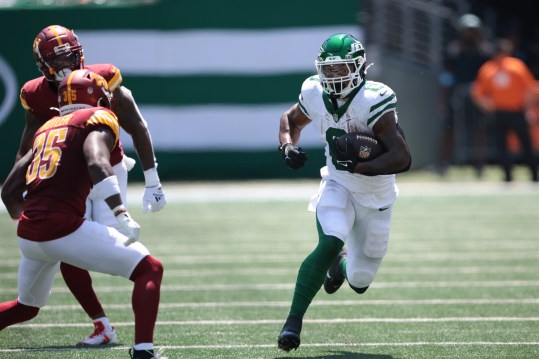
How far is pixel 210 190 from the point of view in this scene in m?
14.5

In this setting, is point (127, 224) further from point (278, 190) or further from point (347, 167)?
point (278, 190)

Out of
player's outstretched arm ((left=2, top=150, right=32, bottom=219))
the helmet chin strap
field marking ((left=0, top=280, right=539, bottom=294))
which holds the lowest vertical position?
field marking ((left=0, top=280, right=539, bottom=294))

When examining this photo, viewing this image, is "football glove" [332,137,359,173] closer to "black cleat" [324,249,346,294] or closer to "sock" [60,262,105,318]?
"black cleat" [324,249,346,294]

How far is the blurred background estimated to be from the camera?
15.6 meters

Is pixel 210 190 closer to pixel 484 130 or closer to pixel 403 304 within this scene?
pixel 484 130

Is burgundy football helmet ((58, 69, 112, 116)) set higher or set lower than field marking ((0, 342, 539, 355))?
higher

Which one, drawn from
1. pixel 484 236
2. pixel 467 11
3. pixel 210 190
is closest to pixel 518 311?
pixel 484 236

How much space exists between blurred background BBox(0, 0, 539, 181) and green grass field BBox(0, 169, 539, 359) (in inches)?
109

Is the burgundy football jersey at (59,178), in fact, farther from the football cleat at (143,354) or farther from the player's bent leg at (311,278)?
the player's bent leg at (311,278)

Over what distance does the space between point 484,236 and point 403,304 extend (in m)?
3.43

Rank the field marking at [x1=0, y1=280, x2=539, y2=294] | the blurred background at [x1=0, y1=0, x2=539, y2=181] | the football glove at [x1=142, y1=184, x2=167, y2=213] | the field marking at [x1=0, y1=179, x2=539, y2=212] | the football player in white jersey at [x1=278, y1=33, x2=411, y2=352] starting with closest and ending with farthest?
the football player in white jersey at [x1=278, y1=33, x2=411, y2=352], the football glove at [x1=142, y1=184, x2=167, y2=213], the field marking at [x1=0, y1=280, x2=539, y2=294], the field marking at [x1=0, y1=179, x2=539, y2=212], the blurred background at [x1=0, y1=0, x2=539, y2=181]

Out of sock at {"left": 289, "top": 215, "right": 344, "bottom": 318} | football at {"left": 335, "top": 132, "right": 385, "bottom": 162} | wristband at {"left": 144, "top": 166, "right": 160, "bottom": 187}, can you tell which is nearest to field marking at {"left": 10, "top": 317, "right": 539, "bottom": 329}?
wristband at {"left": 144, "top": 166, "right": 160, "bottom": 187}

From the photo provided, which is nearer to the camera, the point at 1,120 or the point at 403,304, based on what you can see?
the point at 403,304

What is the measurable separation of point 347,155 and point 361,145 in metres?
0.09
